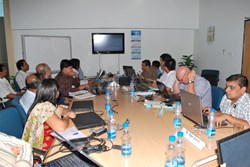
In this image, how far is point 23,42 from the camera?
530 cm

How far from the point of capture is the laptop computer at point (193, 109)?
168 cm

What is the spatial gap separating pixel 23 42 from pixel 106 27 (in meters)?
2.12

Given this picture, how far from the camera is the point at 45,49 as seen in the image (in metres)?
5.48

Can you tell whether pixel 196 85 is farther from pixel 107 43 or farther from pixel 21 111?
pixel 107 43

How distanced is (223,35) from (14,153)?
5.08 m

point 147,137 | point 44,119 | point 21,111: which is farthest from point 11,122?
point 147,137

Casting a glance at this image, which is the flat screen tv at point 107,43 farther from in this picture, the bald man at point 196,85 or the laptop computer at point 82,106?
the bald man at point 196,85

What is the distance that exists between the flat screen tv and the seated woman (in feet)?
13.3

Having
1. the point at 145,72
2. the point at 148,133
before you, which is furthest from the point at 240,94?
the point at 145,72

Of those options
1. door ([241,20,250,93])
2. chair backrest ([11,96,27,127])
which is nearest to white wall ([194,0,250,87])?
door ([241,20,250,93])

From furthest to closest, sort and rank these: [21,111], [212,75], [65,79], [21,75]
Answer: [212,75] < [21,75] < [65,79] < [21,111]

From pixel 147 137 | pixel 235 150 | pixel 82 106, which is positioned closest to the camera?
pixel 235 150

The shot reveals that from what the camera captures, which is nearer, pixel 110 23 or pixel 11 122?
pixel 11 122

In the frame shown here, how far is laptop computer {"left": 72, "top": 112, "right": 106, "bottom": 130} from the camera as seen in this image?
5.88 feet
